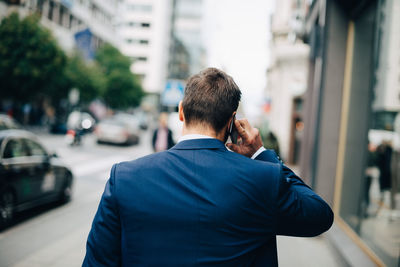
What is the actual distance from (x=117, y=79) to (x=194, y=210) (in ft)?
171

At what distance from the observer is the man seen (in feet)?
4.61

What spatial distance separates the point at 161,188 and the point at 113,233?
11.0 inches

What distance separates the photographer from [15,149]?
6605 mm

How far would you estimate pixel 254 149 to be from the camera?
1.69 meters

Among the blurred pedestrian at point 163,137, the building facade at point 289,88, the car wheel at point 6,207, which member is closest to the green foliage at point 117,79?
the building facade at point 289,88

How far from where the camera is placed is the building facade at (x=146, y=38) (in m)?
75.3

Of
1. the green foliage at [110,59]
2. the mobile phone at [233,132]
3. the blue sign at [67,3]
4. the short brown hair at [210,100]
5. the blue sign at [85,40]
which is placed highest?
the blue sign at [67,3]

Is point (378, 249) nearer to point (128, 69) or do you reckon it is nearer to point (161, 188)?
point (161, 188)

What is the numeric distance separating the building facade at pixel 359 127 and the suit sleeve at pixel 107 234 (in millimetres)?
3864

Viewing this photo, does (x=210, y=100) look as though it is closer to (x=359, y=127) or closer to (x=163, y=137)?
(x=359, y=127)

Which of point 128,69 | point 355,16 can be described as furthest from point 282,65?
point 128,69

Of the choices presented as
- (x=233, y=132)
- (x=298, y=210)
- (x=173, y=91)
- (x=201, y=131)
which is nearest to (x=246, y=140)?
(x=233, y=132)

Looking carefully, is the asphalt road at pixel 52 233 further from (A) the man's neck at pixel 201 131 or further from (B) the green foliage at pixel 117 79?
(B) the green foliage at pixel 117 79

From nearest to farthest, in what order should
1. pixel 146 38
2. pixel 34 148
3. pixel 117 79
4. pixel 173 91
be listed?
pixel 34 148, pixel 173 91, pixel 117 79, pixel 146 38
